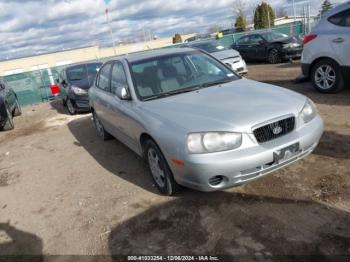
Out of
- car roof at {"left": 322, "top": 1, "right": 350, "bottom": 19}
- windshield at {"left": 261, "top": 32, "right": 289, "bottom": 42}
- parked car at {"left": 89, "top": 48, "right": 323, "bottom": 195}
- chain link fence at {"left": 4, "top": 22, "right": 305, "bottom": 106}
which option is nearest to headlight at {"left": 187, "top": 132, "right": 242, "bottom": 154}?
parked car at {"left": 89, "top": 48, "right": 323, "bottom": 195}

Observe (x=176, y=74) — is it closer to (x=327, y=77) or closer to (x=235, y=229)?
(x=235, y=229)

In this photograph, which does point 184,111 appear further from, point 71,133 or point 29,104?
point 29,104

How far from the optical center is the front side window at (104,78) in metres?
5.94

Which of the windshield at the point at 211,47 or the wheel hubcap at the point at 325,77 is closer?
the wheel hubcap at the point at 325,77

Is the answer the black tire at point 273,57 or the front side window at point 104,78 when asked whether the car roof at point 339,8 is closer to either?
the front side window at point 104,78

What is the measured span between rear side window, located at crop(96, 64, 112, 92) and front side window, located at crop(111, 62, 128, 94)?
1.08 feet

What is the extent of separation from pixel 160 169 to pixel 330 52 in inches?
201

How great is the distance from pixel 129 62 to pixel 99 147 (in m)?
2.30

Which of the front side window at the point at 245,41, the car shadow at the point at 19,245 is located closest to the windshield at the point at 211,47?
the front side window at the point at 245,41

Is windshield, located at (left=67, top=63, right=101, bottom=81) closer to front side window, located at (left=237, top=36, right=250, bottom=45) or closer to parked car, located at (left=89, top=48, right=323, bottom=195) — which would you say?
parked car, located at (left=89, top=48, right=323, bottom=195)

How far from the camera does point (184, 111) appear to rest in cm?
386

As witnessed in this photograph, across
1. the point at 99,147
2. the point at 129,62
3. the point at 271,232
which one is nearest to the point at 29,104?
the point at 99,147

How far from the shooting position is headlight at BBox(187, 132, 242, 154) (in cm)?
342

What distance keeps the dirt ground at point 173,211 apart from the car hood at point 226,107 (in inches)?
35.5
